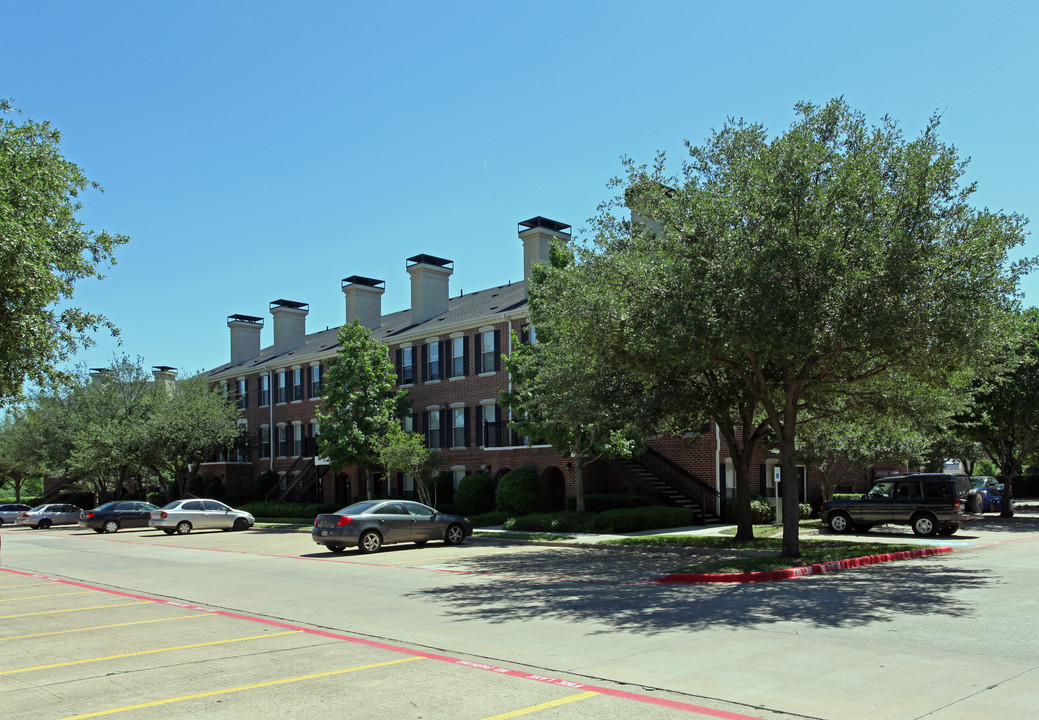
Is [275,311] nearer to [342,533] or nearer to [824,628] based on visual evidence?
[342,533]

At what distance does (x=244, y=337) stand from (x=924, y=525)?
4851cm

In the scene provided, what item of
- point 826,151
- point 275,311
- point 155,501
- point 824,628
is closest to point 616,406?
point 826,151

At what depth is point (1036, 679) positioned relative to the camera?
24.2ft

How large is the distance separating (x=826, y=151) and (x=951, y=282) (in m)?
3.37

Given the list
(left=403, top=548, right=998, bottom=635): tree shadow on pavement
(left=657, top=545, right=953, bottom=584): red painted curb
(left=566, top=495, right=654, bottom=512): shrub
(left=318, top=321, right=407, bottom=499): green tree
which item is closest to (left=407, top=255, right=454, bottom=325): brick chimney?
(left=318, top=321, right=407, bottom=499): green tree

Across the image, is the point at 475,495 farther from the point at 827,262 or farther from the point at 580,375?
the point at 827,262

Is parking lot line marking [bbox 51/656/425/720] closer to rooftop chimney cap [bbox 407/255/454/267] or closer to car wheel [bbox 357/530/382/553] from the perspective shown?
car wheel [bbox 357/530/382/553]

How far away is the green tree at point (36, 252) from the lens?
42.2 feet

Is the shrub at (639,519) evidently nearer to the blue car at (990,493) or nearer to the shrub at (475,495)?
the shrub at (475,495)

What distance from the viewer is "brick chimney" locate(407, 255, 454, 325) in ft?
146

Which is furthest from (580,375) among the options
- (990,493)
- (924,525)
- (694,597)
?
(990,493)

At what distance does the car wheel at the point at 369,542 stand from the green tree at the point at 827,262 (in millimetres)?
9942

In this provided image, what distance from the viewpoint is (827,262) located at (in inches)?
587

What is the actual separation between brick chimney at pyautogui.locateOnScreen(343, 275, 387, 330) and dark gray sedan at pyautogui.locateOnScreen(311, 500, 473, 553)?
85.2ft
